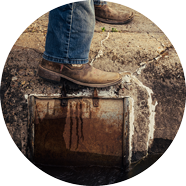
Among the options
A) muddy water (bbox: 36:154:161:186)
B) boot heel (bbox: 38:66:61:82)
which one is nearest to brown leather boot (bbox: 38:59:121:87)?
boot heel (bbox: 38:66:61:82)

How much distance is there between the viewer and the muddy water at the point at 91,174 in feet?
4.90

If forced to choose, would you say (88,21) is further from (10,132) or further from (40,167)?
(40,167)

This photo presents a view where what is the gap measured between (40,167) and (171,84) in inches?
57.7

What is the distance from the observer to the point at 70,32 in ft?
3.93

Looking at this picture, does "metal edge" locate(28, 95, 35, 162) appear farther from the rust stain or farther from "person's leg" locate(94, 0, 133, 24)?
"person's leg" locate(94, 0, 133, 24)

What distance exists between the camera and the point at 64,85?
153cm

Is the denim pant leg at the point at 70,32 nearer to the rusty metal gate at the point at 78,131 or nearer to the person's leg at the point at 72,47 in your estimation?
the person's leg at the point at 72,47

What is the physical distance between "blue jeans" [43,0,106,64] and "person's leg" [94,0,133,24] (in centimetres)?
70

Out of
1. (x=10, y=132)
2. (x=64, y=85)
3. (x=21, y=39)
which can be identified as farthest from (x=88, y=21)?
(x=10, y=132)

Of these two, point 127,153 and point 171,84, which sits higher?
point 171,84

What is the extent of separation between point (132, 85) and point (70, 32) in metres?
0.77

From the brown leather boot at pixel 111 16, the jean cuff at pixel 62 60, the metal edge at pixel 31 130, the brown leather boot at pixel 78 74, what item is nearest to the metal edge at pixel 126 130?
the brown leather boot at pixel 78 74

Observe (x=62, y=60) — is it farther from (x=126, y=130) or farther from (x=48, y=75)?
(x=126, y=130)

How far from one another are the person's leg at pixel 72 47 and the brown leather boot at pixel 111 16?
656mm
